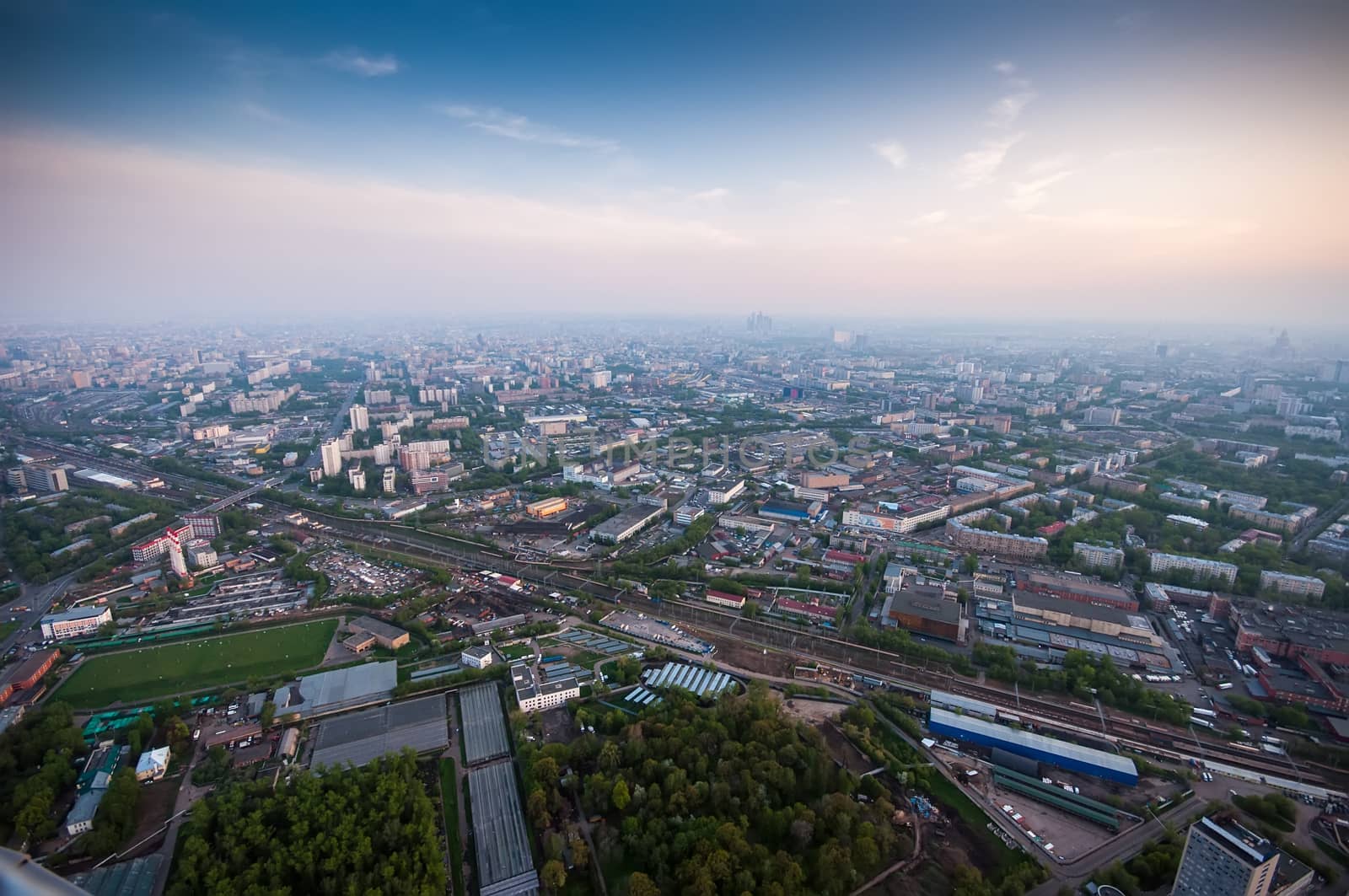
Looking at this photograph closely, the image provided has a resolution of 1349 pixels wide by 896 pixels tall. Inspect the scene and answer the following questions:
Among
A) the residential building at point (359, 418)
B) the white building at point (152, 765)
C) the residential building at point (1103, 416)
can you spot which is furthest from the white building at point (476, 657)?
the residential building at point (1103, 416)

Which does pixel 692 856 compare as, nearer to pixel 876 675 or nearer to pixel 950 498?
pixel 876 675

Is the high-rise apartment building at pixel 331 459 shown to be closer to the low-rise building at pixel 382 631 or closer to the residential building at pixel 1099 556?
the low-rise building at pixel 382 631

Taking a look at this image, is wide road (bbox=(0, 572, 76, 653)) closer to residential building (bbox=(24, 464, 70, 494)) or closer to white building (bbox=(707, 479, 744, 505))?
residential building (bbox=(24, 464, 70, 494))

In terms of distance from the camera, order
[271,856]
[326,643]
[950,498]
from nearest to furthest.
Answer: [271,856], [326,643], [950,498]

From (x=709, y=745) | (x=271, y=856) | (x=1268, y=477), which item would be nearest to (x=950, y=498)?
(x=1268, y=477)

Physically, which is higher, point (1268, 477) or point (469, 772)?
point (1268, 477)

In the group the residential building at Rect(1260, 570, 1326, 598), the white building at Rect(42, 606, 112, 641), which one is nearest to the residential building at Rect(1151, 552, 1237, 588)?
the residential building at Rect(1260, 570, 1326, 598)

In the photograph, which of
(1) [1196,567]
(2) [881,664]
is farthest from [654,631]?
(1) [1196,567]
